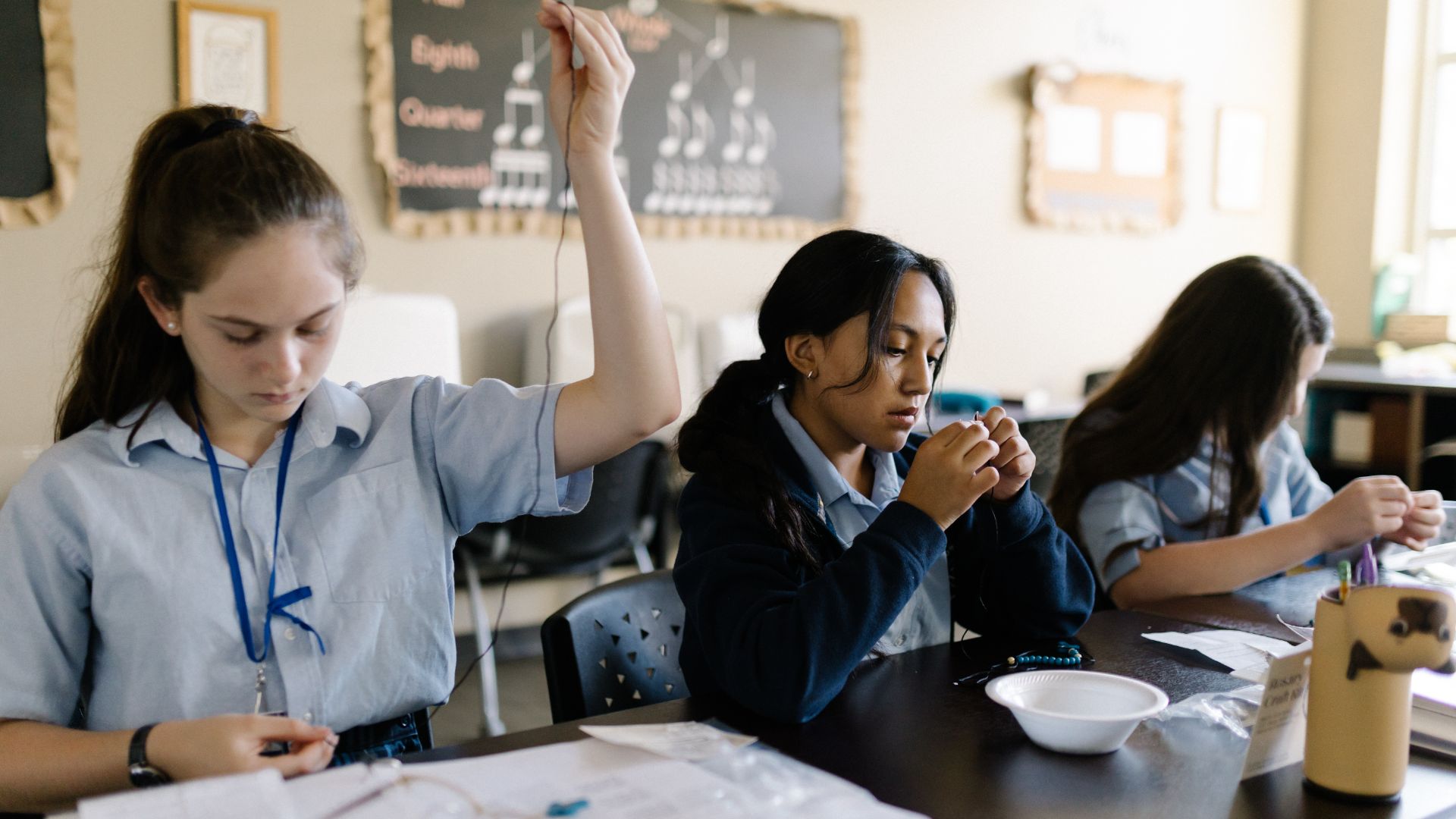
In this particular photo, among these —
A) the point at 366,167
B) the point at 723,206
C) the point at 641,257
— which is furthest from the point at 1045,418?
the point at 641,257

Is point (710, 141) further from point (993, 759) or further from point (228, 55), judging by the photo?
point (993, 759)

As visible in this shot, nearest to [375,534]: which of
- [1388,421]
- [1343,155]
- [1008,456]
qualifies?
[1008,456]

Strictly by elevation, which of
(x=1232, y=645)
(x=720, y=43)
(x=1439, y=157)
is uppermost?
(x=720, y=43)

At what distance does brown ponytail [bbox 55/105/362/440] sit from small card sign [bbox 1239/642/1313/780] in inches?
34.1

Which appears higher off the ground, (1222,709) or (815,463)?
(815,463)

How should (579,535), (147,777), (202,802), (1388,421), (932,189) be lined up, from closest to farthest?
(202,802), (147,777), (579,535), (1388,421), (932,189)

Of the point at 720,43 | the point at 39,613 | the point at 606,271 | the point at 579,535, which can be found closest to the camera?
the point at 39,613

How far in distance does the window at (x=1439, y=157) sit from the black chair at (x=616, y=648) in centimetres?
472

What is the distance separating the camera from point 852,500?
4.37 feet

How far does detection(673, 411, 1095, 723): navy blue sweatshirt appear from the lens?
1019 mm

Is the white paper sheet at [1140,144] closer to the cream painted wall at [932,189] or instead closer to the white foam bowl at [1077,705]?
the cream painted wall at [932,189]

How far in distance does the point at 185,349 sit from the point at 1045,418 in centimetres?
268

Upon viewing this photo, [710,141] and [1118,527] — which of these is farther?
[710,141]

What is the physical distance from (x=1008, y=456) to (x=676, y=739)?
51cm
